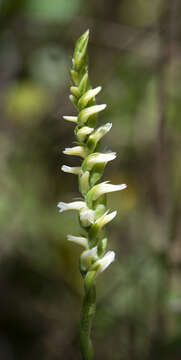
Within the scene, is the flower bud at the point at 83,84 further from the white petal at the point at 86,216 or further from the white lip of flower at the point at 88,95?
the white petal at the point at 86,216

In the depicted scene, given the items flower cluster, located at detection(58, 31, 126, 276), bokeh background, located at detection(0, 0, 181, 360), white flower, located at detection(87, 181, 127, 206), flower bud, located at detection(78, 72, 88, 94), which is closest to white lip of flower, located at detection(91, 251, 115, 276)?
flower cluster, located at detection(58, 31, 126, 276)

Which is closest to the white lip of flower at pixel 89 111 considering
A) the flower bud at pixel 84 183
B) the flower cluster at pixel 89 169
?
the flower cluster at pixel 89 169

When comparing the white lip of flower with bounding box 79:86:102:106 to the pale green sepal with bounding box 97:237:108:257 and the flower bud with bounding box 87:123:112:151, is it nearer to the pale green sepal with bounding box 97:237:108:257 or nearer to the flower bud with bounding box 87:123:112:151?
the flower bud with bounding box 87:123:112:151

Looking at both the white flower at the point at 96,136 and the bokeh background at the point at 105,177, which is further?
the bokeh background at the point at 105,177

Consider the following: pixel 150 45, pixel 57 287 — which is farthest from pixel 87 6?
pixel 57 287

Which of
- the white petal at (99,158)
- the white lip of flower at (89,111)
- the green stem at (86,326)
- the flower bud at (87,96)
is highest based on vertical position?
the flower bud at (87,96)

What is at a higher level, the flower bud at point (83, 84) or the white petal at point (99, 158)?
the flower bud at point (83, 84)
